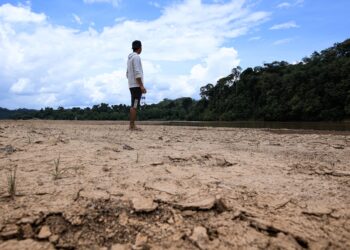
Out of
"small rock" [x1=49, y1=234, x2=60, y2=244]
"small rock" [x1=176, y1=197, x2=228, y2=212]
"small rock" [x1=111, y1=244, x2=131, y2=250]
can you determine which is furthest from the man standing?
"small rock" [x1=111, y1=244, x2=131, y2=250]

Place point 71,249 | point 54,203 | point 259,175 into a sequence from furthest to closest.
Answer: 1. point 259,175
2. point 54,203
3. point 71,249

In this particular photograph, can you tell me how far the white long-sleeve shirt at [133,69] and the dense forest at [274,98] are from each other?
21.2 metres

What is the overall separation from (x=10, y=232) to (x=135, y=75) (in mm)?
5786

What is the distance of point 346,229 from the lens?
203 centimetres

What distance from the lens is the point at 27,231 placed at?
202 cm

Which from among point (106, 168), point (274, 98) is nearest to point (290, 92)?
point (274, 98)

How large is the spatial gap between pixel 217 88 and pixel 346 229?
75.8 metres

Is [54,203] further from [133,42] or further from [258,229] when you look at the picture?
[133,42]

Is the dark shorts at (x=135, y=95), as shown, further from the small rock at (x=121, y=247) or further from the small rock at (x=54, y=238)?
the small rock at (x=121, y=247)

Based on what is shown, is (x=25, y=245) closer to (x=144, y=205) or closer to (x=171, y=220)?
(x=144, y=205)

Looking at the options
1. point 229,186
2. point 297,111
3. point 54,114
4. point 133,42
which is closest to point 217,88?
point 297,111

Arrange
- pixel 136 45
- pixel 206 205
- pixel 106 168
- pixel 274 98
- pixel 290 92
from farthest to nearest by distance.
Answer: pixel 274 98 < pixel 290 92 < pixel 136 45 < pixel 106 168 < pixel 206 205

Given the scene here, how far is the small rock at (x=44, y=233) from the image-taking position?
197cm

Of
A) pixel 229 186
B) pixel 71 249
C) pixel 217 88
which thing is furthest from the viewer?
pixel 217 88
